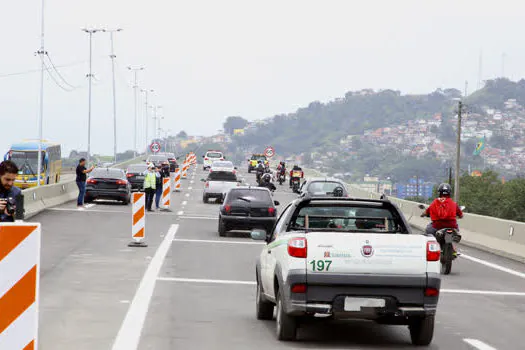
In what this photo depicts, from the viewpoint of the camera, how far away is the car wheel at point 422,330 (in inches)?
430

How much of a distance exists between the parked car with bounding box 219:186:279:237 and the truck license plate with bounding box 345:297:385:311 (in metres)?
18.1

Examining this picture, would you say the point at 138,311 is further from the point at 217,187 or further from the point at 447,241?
the point at 217,187

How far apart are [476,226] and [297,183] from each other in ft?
121

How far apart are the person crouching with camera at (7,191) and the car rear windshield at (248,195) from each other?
1886cm

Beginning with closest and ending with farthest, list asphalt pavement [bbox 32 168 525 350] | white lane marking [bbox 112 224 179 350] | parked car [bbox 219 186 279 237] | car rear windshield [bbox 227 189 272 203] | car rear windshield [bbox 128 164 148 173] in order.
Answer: white lane marking [bbox 112 224 179 350], asphalt pavement [bbox 32 168 525 350], parked car [bbox 219 186 279 237], car rear windshield [bbox 227 189 272 203], car rear windshield [bbox 128 164 148 173]

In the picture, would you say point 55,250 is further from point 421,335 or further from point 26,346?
point 26,346

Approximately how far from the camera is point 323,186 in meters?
35.7

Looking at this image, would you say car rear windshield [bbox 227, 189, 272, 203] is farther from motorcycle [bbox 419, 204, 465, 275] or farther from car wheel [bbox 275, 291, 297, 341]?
car wheel [bbox 275, 291, 297, 341]

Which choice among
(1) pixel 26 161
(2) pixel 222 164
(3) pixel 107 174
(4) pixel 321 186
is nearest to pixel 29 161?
(1) pixel 26 161

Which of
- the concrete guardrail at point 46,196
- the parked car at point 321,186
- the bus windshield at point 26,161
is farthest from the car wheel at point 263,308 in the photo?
the bus windshield at point 26,161

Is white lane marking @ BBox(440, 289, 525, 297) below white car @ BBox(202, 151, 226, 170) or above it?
below

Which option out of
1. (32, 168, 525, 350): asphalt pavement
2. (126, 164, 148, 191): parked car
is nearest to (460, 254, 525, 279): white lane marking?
(32, 168, 525, 350): asphalt pavement

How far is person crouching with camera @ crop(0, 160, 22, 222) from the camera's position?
1017 cm

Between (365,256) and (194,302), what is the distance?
441 cm
